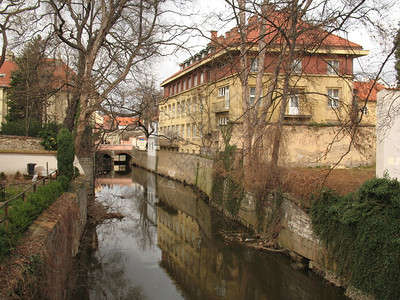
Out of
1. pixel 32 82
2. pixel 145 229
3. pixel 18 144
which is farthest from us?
pixel 32 82

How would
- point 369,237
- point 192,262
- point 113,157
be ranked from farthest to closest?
point 113,157
point 192,262
point 369,237

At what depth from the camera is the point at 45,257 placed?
6.02 metres

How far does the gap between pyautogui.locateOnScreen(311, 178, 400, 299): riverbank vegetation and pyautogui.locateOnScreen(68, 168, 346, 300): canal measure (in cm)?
107

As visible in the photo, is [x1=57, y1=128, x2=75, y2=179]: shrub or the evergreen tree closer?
[x1=57, y1=128, x2=75, y2=179]: shrub

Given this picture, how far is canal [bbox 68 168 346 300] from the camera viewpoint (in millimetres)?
9195

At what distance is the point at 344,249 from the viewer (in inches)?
333

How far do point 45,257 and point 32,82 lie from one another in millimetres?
17833

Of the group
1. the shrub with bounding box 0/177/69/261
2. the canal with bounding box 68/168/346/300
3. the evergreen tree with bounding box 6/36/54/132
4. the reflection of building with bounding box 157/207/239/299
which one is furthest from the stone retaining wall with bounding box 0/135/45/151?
the shrub with bounding box 0/177/69/261

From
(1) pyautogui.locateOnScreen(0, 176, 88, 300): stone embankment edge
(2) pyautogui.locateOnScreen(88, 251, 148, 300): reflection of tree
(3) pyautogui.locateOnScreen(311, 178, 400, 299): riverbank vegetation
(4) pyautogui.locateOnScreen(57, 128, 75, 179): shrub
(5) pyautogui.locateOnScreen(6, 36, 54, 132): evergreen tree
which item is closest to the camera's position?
(1) pyautogui.locateOnScreen(0, 176, 88, 300): stone embankment edge

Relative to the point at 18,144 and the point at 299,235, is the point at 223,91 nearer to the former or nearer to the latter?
the point at 18,144

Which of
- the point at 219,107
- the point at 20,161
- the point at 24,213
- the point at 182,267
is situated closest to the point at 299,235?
the point at 182,267

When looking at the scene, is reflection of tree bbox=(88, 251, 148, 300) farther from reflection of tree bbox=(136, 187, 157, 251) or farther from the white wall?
the white wall

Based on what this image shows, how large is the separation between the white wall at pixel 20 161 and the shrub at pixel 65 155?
3577mm

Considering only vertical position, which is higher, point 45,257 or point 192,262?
point 45,257
